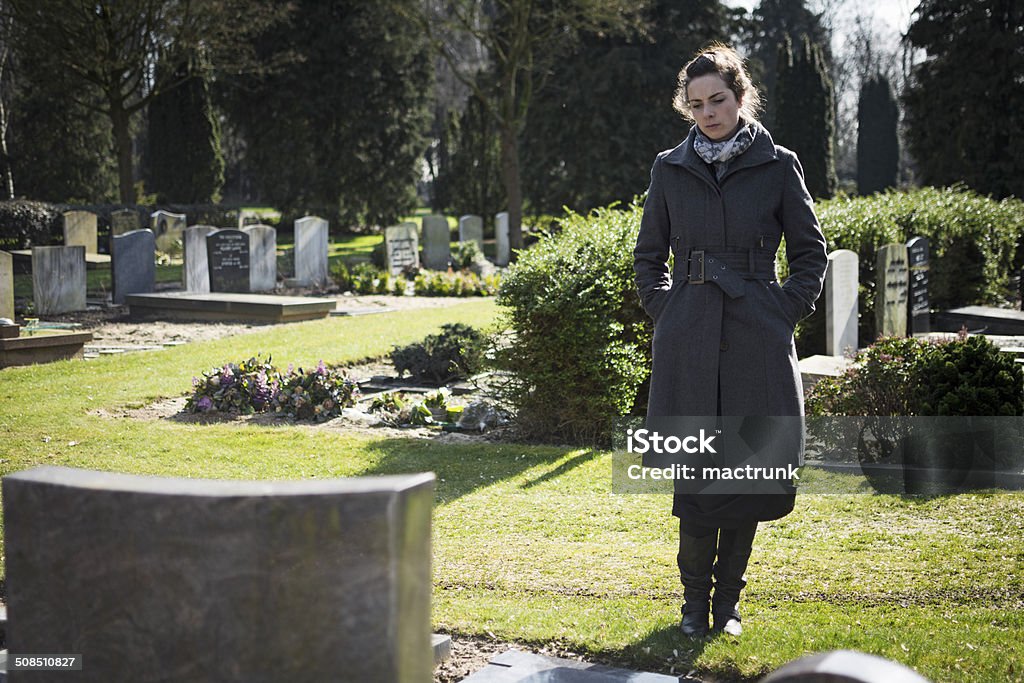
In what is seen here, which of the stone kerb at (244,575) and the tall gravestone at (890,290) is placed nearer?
the stone kerb at (244,575)

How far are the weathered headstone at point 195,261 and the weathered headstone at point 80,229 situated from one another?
17.4 feet

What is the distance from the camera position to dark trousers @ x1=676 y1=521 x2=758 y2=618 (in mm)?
3691

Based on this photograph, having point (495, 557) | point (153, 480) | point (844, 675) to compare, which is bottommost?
point (495, 557)

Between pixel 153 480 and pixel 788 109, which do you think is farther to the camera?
pixel 788 109

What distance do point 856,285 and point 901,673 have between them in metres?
9.27

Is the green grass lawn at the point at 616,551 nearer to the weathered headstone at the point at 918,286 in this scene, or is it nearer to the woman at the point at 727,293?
the woman at the point at 727,293

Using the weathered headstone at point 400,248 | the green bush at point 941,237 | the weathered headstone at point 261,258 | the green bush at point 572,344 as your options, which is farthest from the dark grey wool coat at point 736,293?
the weathered headstone at point 400,248

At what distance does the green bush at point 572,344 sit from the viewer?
7.11 m

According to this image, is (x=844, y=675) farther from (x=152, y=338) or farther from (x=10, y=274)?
(x=152, y=338)

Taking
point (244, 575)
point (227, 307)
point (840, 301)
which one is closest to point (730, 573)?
point (244, 575)

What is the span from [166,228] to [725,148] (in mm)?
22093

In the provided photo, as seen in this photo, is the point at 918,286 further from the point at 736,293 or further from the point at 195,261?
the point at 195,261

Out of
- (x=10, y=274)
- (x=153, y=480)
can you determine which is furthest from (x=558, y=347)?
(x=10, y=274)

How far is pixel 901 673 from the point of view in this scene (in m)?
1.44
